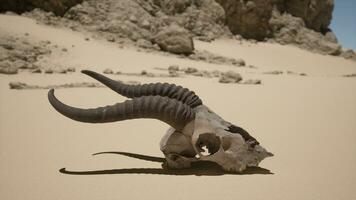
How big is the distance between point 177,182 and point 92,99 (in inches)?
178

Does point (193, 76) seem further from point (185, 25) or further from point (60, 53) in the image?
point (185, 25)

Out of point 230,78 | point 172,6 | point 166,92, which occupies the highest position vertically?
point 172,6

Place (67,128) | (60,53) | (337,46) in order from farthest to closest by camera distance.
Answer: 1. (337,46)
2. (60,53)
3. (67,128)

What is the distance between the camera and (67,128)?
5.09 m

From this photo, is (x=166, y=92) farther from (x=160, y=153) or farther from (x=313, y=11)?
(x=313, y=11)

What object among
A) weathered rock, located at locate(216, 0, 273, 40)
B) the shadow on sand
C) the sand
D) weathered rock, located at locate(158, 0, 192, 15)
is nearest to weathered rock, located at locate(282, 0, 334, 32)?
Answer: weathered rock, located at locate(216, 0, 273, 40)

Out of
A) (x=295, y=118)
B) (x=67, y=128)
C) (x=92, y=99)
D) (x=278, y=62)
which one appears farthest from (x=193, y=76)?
(x=278, y=62)

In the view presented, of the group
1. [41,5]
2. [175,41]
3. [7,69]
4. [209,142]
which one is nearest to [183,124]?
[209,142]

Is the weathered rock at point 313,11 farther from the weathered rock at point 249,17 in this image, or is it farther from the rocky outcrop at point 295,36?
the weathered rock at point 249,17

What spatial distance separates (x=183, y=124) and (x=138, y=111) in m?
0.45

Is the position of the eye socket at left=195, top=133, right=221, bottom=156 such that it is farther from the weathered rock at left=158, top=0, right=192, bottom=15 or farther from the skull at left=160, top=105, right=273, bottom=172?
the weathered rock at left=158, top=0, right=192, bottom=15

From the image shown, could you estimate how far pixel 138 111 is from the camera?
342 centimetres

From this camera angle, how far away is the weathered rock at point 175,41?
1716 cm

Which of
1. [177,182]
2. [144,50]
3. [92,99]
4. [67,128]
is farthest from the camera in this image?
[144,50]
